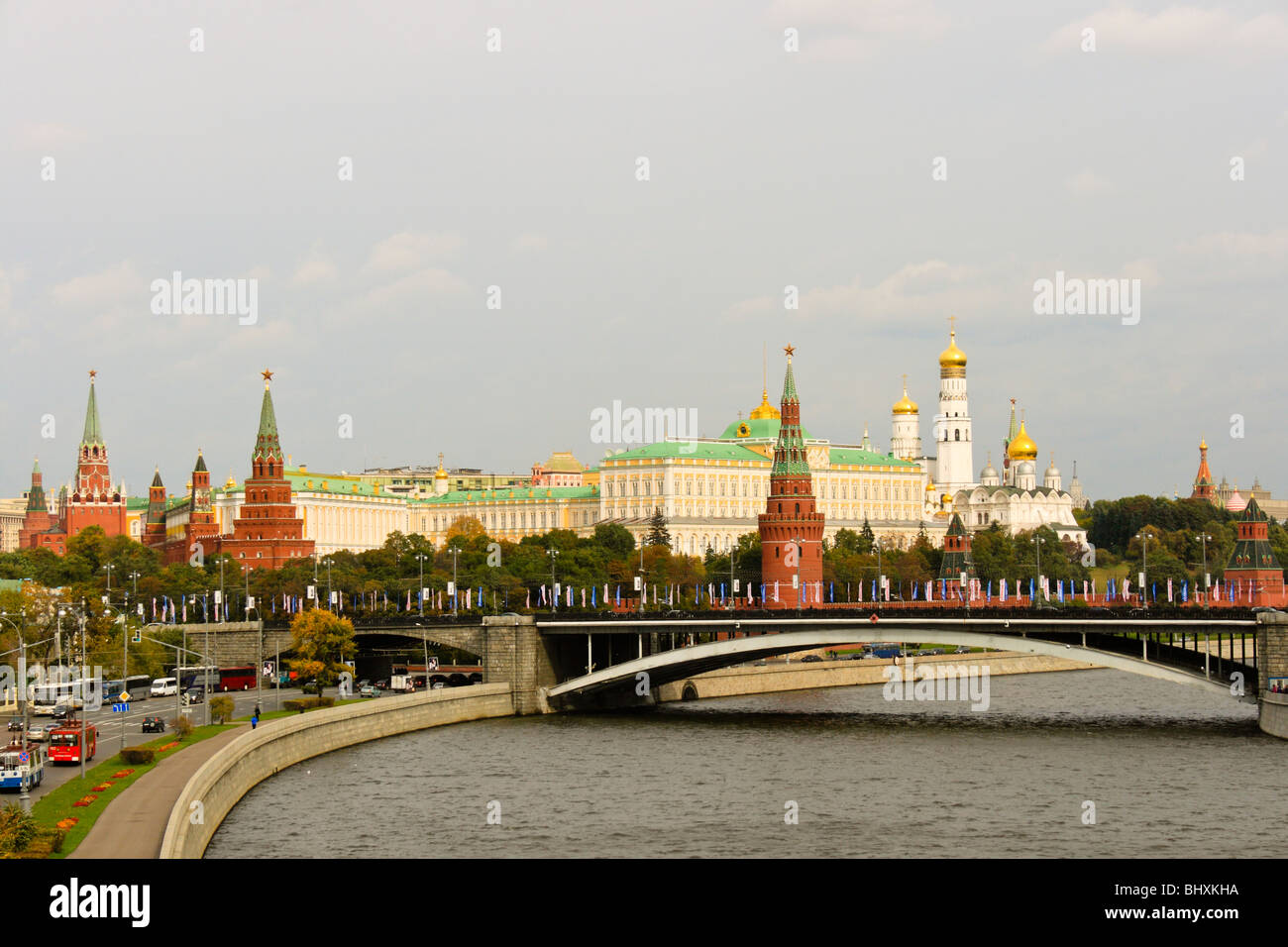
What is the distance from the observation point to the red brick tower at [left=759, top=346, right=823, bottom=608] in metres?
126

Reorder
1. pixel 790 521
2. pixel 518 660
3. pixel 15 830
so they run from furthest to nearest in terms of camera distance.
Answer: pixel 790 521 → pixel 518 660 → pixel 15 830

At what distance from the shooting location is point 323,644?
81.9m

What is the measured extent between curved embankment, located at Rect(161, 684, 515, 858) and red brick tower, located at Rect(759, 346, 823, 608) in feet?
155

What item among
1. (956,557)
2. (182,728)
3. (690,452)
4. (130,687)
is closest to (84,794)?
(182,728)

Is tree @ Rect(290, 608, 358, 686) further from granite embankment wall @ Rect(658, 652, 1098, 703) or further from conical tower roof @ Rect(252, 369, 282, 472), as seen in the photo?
conical tower roof @ Rect(252, 369, 282, 472)

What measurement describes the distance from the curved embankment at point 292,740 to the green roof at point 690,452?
107210 mm

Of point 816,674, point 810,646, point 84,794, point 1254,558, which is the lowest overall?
point 816,674

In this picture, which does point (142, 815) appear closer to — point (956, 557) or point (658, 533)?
point (956, 557)

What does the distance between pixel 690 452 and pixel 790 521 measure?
205ft

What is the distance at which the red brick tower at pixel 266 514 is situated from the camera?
488ft
